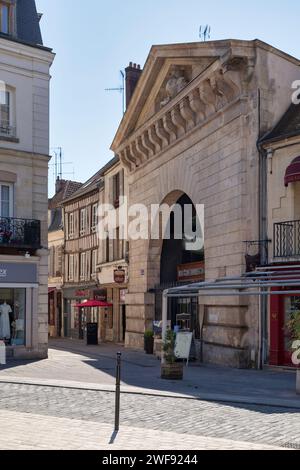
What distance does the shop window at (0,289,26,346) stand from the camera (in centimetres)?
2031

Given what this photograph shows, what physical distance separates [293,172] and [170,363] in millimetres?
5292

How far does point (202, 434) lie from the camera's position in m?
8.32

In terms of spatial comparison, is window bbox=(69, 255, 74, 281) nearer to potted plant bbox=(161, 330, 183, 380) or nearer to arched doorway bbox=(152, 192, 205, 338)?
arched doorway bbox=(152, 192, 205, 338)

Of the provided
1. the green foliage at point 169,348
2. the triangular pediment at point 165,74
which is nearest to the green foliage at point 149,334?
the triangular pediment at point 165,74

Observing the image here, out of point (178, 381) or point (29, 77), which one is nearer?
point (178, 381)

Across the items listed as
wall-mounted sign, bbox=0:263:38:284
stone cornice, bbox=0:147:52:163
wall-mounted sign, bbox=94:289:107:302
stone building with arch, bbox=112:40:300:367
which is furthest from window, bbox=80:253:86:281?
wall-mounted sign, bbox=0:263:38:284

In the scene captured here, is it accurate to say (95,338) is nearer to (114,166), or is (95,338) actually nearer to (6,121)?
(114,166)

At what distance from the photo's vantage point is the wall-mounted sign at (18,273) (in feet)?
65.1

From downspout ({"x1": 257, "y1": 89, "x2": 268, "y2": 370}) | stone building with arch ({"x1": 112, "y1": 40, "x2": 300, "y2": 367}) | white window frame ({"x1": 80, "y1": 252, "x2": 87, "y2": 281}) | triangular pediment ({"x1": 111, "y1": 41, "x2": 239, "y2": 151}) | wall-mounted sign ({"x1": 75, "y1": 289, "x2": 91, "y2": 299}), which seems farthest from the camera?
white window frame ({"x1": 80, "y1": 252, "x2": 87, "y2": 281})

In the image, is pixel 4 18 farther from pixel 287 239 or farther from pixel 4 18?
pixel 287 239

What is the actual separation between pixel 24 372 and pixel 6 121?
8.08 metres

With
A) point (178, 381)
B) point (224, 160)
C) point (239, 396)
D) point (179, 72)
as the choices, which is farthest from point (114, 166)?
point (239, 396)

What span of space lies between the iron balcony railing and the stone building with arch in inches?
27.5

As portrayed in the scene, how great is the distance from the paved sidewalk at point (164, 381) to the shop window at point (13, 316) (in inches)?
51.5
